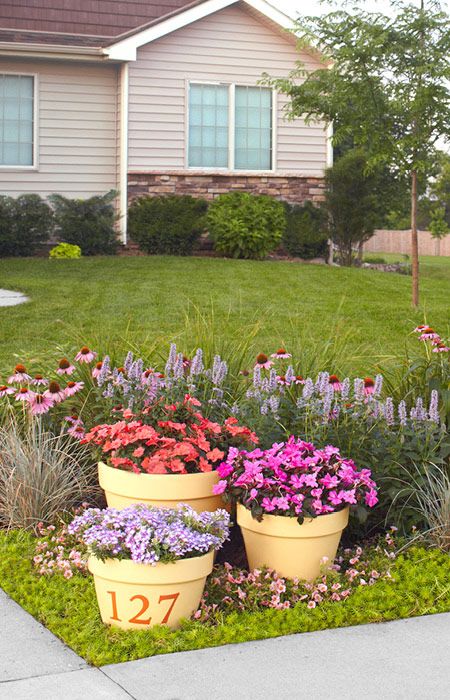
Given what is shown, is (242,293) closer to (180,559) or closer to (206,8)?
(206,8)

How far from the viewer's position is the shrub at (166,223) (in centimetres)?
1667

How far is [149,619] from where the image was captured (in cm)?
375

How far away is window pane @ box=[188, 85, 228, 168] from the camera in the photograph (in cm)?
1747

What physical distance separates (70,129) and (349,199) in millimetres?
4793

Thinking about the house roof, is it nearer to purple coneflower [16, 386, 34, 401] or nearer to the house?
the house

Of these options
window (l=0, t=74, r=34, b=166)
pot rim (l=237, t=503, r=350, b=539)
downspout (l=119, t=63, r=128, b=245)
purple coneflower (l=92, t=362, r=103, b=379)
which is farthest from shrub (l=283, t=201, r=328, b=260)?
pot rim (l=237, t=503, r=350, b=539)

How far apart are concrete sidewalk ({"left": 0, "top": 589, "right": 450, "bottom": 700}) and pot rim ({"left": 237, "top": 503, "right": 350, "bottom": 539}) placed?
1.54ft

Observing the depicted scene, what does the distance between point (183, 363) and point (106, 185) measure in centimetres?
1262

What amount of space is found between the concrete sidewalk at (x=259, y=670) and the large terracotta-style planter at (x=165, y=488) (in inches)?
28.1

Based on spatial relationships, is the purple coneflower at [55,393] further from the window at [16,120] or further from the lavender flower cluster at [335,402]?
the window at [16,120]

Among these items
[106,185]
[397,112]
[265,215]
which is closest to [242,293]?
[397,112]

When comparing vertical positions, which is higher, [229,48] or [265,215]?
[229,48]

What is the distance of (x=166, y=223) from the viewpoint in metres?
16.7

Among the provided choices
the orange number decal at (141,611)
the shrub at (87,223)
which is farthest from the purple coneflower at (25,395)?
the shrub at (87,223)
